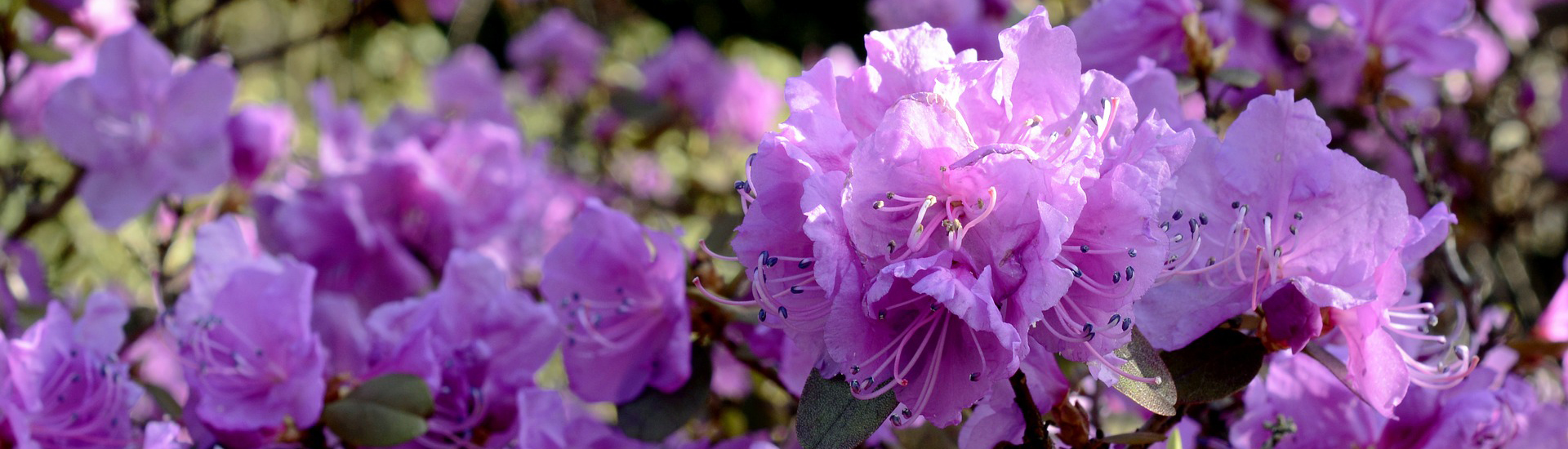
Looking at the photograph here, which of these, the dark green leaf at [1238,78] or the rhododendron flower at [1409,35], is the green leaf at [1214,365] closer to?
the dark green leaf at [1238,78]

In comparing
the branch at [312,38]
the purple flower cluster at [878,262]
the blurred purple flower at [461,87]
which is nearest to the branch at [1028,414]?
the purple flower cluster at [878,262]

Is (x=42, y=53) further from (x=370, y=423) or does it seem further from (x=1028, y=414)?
(x=1028, y=414)

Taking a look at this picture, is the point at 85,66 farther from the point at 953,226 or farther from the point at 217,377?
the point at 953,226

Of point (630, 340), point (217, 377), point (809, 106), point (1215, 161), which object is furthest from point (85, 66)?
point (1215, 161)

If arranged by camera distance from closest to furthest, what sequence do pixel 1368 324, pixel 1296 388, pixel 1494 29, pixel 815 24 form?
pixel 1368 324, pixel 1296 388, pixel 1494 29, pixel 815 24

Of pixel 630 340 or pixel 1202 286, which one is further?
pixel 630 340

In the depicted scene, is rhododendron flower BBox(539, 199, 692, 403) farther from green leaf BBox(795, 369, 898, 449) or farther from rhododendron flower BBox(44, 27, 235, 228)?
rhododendron flower BBox(44, 27, 235, 228)

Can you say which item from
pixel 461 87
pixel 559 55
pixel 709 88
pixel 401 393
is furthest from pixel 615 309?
pixel 559 55
